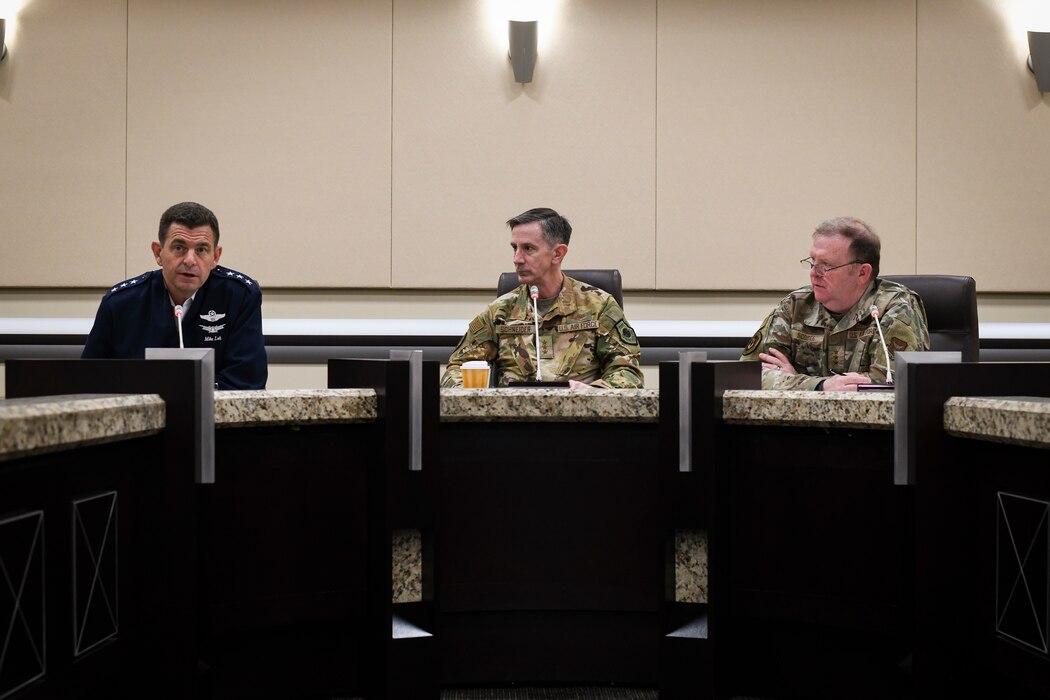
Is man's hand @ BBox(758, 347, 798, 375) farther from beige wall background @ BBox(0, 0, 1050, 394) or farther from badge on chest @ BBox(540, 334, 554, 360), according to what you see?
beige wall background @ BBox(0, 0, 1050, 394)

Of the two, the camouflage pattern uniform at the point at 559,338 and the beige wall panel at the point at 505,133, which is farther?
the beige wall panel at the point at 505,133

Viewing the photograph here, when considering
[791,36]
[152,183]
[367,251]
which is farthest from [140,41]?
[791,36]

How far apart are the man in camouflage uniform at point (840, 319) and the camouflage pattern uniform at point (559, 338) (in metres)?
0.45

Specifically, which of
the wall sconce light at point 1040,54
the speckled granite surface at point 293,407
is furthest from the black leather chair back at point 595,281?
the wall sconce light at point 1040,54

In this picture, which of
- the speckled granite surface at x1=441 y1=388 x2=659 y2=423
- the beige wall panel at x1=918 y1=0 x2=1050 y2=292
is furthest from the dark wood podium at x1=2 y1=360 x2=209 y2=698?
the beige wall panel at x1=918 y1=0 x2=1050 y2=292

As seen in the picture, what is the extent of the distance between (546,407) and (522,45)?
2.18m

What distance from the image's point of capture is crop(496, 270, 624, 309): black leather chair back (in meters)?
2.91

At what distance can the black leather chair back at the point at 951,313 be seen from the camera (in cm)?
252

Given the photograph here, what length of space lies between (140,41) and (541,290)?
196 centimetres

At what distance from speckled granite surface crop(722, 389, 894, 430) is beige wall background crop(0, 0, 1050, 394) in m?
1.99

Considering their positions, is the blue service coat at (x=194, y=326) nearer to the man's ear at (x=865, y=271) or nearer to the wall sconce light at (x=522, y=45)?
the wall sconce light at (x=522, y=45)

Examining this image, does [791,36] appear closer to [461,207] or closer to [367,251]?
[461,207]

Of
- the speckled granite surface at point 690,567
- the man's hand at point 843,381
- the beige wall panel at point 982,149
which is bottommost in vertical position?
the speckled granite surface at point 690,567

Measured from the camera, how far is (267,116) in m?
3.55
